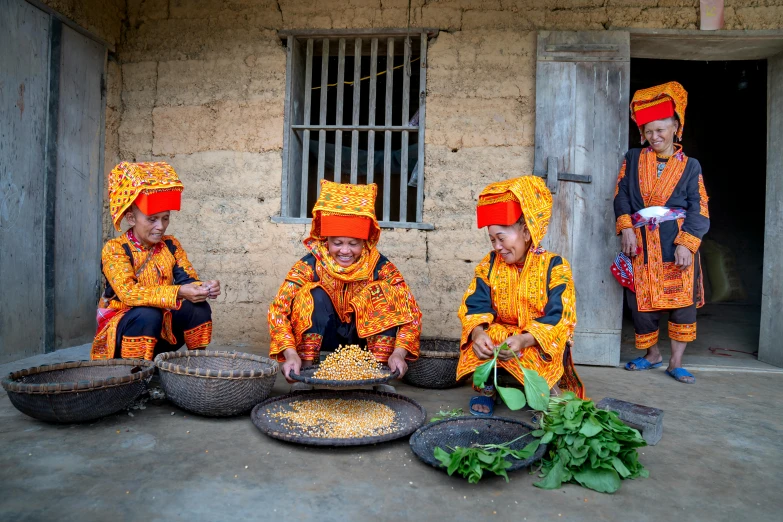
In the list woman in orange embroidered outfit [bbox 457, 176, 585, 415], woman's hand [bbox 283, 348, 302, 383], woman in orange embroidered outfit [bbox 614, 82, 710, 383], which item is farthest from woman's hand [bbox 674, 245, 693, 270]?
woman's hand [bbox 283, 348, 302, 383]

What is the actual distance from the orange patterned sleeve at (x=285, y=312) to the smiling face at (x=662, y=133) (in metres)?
2.66

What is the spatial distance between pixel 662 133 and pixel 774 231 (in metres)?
1.29

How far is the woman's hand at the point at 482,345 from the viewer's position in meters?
2.83

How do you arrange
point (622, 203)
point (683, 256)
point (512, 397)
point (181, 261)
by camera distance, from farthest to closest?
point (622, 203) < point (683, 256) < point (181, 261) < point (512, 397)

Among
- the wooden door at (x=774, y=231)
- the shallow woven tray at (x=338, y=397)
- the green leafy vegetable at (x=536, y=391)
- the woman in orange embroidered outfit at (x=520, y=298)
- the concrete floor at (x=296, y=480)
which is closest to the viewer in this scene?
the concrete floor at (x=296, y=480)

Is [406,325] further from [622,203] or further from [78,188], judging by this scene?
[78,188]

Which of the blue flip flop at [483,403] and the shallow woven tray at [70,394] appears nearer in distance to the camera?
the shallow woven tray at [70,394]

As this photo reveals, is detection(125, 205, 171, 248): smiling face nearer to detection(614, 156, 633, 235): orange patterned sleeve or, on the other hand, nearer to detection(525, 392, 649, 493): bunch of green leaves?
detection(525, 392, 649, 493): bunch of green leaves

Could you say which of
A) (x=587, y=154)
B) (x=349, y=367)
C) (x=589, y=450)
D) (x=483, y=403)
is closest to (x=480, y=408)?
(x=483, y=403)

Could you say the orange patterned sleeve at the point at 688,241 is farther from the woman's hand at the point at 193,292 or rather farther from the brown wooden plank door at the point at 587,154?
the woman's hand at the point at 193,292

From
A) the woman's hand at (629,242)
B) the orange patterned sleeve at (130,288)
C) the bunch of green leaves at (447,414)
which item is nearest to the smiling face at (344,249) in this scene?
the orange patterned sleeve at (130,288)

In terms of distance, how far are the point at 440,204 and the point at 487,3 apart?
5.40 ft

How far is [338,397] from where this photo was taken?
305 cm

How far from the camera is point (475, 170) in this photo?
464cm
